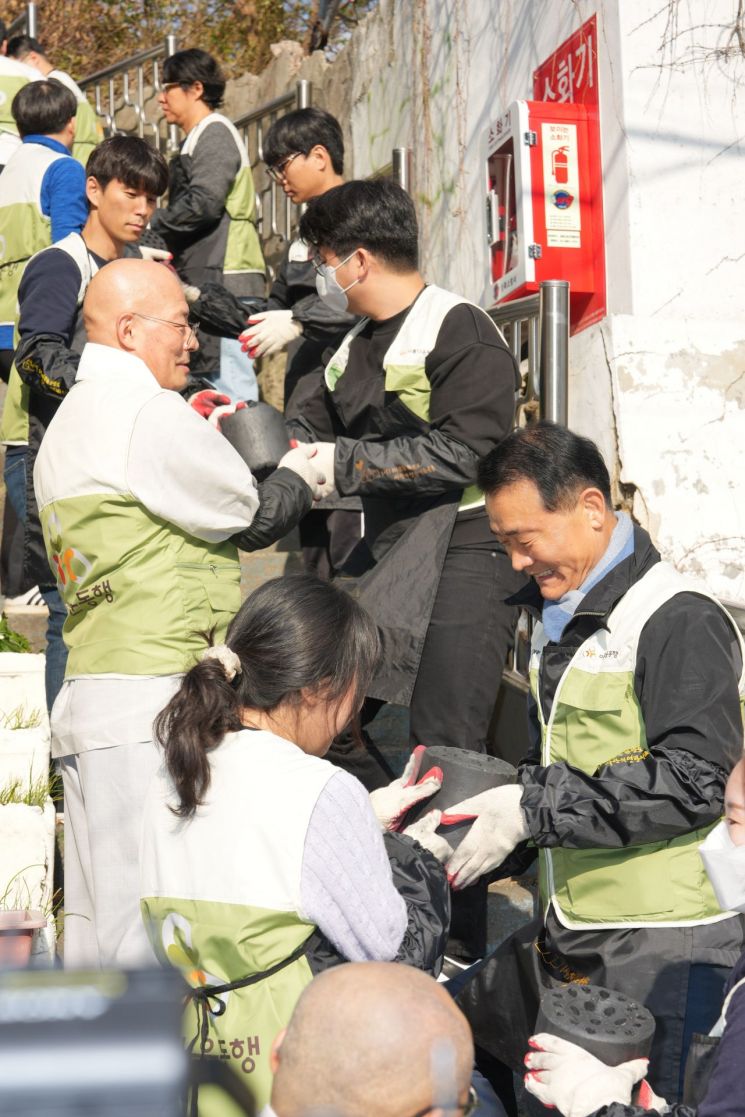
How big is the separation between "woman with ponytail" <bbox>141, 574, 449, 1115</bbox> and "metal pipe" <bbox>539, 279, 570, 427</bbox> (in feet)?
6.70

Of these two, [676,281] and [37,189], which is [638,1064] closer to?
[676,281]

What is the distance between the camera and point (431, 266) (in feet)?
22.0

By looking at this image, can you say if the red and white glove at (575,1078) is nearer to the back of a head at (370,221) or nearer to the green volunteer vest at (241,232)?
the back of a head at (370,221)

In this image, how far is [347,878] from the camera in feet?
6.61

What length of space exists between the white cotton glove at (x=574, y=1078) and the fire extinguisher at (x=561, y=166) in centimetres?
339

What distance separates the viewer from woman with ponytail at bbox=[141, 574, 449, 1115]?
78.7 inches

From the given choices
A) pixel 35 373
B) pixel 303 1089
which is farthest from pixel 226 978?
pixel 35 373

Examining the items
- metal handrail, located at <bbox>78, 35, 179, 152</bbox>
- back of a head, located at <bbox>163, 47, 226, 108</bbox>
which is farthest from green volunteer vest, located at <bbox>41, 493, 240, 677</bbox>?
metal handrail, located at <bbox>78, 35, 179, 152</bbox>

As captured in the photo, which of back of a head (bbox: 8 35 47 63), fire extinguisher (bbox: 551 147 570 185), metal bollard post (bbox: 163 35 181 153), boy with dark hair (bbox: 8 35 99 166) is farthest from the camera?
metal bollard post (bbox: 163 35 181 153)

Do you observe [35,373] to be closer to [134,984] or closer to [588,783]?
[588,783]

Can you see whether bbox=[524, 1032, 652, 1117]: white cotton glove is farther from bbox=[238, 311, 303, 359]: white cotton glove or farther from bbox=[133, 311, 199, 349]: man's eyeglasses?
bbox=[238, 311, 303, 359]: white cotton glove

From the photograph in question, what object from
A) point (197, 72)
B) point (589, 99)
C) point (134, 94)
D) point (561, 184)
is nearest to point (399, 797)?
point (561, 184)

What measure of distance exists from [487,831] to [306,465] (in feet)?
4.58

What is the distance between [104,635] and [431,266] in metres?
4.18
